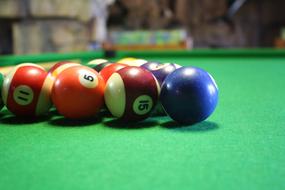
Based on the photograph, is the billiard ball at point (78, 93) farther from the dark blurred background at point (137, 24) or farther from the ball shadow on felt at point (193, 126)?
the dark blurred background at point (137, 24)

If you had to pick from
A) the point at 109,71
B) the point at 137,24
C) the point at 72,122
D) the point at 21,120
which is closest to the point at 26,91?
the point at 21,120

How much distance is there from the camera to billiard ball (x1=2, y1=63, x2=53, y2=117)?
2.25 metres

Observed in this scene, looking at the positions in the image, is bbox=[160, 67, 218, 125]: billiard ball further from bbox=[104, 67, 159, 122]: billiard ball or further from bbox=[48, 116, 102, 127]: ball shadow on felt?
bbox=[48, 116, 102, 127]: ball shadow on felt

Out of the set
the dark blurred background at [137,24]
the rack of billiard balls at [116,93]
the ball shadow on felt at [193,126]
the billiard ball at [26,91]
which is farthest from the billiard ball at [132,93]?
the dark blurred background at [137,24]

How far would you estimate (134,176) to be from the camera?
1.31 metres

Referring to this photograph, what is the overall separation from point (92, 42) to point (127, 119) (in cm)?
701

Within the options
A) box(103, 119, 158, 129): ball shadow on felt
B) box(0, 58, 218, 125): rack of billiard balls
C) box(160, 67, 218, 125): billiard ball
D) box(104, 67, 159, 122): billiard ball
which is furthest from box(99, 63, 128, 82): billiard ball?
box(160, 67, 218, 125): billiard ball

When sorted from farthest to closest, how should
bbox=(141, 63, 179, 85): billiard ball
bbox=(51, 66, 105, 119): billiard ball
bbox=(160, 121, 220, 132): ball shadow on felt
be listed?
1. bbox=(141, 63, 179, 85): billiard ball
2. bbox=(51, 66, 105, 119): billiard ball
3. bbox=(160, 121, 220, 132): ball shadow on felt

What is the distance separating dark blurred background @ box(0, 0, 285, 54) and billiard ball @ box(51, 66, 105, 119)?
634 centimetres

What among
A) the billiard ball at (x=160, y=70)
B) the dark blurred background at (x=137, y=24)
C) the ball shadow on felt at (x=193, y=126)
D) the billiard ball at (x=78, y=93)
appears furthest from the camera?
the dark blurred background at (x=137, y=24)

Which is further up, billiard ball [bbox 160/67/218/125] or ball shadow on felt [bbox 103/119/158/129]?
billiard ball [bbox 160/67/218/125]

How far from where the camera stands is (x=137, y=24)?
458 inches

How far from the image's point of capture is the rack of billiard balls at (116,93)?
6.89ft

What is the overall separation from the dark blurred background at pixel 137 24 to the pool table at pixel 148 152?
6.19 metres
